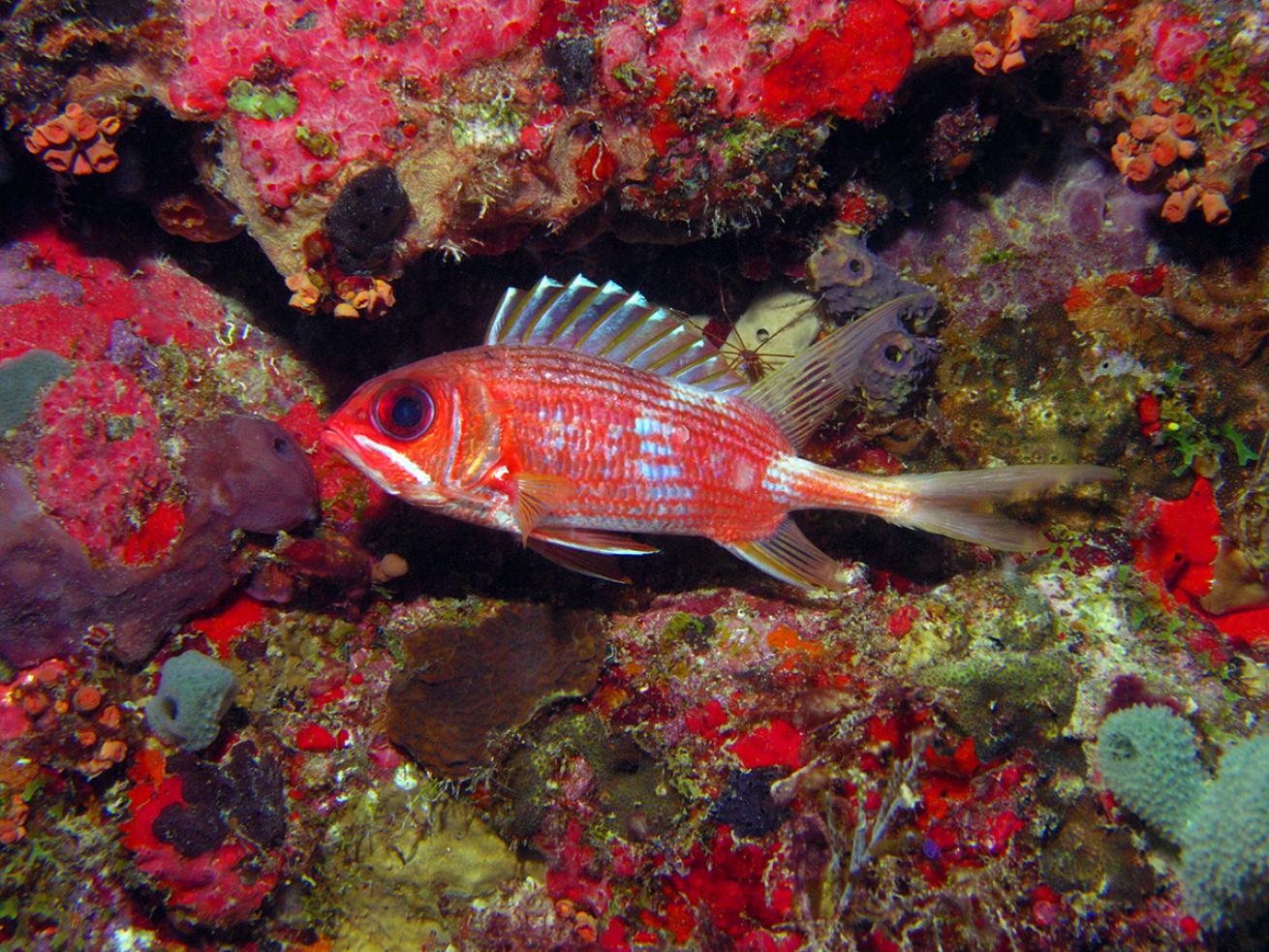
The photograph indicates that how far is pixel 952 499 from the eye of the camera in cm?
319

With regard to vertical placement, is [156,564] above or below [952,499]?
below

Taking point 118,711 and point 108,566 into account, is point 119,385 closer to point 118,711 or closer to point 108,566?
point 108,566

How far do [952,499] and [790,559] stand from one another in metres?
0.84

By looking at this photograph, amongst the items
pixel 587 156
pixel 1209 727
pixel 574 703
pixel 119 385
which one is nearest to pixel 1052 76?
pixel 587 156

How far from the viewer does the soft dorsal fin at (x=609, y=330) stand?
133 inches

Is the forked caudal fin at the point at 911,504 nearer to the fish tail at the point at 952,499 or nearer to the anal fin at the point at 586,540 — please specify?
the fish tail at the point at 952,499

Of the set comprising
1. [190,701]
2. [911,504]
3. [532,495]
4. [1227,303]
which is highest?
[1227,303]

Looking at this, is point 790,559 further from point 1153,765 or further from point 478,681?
point 478,681

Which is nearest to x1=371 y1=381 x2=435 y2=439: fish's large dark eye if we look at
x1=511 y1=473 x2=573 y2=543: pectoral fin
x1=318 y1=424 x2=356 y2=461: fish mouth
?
x1=318 y1=424 x2=356 y2=461: fish mouth

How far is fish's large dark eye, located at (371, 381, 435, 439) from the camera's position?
9.64ft

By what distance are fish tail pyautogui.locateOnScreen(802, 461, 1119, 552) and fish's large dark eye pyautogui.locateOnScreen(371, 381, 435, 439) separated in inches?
77.9

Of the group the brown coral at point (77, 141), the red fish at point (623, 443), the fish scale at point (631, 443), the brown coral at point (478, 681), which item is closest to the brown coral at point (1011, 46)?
the red fish at point (623, 443)

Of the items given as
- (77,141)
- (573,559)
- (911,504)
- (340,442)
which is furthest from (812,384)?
(77,141)

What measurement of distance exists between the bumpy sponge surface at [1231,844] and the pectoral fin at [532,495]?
3.22 meters
